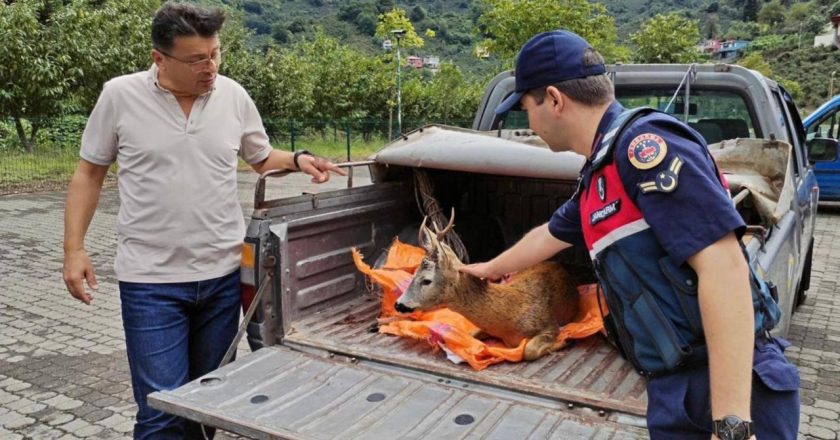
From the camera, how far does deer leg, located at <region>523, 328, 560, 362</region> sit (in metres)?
3.34

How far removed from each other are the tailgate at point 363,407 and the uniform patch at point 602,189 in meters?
1.09

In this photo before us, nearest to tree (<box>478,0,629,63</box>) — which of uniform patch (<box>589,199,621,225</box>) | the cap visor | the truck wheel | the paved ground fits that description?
the paved ground

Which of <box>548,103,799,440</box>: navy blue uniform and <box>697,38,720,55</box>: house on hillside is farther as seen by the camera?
<box>697,38,720,55</box>: house on hillside

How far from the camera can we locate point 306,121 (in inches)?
981

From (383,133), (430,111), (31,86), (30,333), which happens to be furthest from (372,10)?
(30,333)

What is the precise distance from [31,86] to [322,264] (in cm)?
1475

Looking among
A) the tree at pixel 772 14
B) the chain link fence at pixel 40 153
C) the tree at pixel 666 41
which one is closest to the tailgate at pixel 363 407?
the chain link fence at pixel 40 153

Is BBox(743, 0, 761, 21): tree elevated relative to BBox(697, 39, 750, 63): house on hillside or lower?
elevated

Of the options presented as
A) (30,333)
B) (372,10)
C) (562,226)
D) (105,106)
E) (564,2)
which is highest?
(372,10)

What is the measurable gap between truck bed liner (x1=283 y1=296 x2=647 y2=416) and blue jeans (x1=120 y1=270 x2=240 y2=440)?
1.34ft

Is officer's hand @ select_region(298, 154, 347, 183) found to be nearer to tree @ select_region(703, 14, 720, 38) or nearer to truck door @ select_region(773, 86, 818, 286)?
truck door @ select_region(773, 86, 818, 286)

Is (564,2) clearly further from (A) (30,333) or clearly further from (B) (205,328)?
(B) (205,328)

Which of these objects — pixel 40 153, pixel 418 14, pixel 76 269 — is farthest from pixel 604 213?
pixel 418 14

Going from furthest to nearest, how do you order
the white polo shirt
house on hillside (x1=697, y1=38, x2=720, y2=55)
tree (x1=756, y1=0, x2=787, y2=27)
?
1. tree (x1=756, y1=0, x2=787, y2=27)
2. house on hillside (x1=697, y1=38, x2=720, y2=55)
3. the white polo shirt
